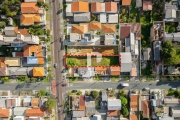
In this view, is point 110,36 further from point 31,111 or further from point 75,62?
point 31,111

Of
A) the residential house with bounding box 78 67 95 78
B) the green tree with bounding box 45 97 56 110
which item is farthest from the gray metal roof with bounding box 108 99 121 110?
the green tree with bounding box 45 97 56 110

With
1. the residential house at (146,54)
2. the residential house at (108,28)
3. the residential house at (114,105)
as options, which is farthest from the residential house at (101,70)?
the residential house at (146,54)

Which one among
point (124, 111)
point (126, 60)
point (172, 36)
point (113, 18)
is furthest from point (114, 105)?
point (172, 36)

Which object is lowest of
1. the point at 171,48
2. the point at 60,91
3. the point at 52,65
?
the point at 60,91

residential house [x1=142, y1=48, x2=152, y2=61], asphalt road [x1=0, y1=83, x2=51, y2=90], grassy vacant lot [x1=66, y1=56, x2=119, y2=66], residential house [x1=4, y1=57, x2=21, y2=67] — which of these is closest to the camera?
residential house [x1=142, y1=48, x2=152, y2=61]

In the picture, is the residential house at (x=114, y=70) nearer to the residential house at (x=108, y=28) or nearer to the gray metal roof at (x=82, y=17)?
the residential house at (x=108, y=28)

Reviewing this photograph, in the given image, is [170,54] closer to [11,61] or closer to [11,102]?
[11,61]

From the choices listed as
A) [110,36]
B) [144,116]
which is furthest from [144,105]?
[110,36]

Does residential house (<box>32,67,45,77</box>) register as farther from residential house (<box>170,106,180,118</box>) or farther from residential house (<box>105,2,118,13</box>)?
residential house (<box>170,106,180,118</box>)
